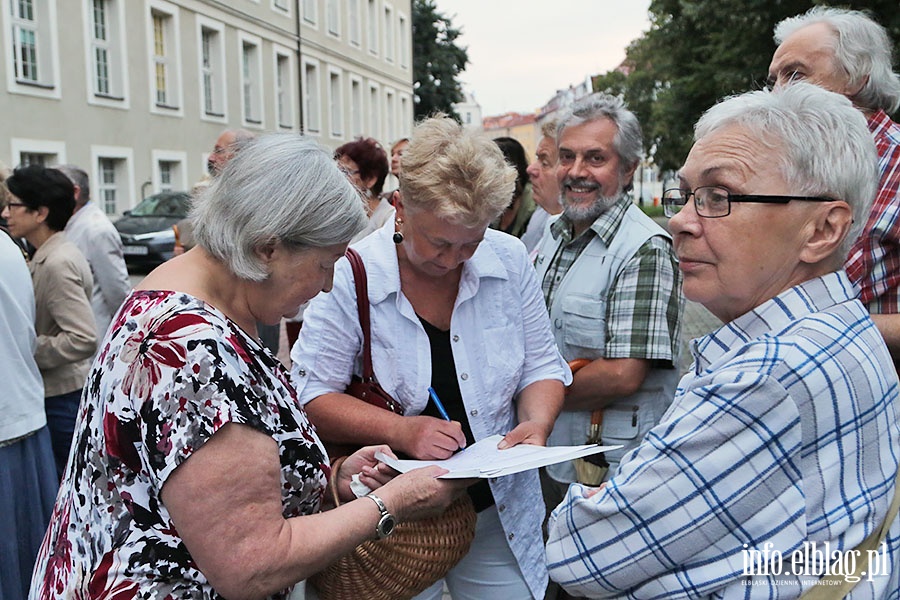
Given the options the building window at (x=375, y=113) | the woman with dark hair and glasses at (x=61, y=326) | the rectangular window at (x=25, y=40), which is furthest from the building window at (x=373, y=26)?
the woman with dark hair and glasses at (x=61, y=326)

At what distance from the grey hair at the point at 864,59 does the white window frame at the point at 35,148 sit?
566 inches

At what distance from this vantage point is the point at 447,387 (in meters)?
2.26

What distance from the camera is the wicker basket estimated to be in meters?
1.85

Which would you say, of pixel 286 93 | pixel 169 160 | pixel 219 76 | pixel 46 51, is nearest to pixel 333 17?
pixel 286 93

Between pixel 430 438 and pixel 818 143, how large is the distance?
3.85 ft

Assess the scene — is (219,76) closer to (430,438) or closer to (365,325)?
(365,325)

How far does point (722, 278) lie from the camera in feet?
4.89

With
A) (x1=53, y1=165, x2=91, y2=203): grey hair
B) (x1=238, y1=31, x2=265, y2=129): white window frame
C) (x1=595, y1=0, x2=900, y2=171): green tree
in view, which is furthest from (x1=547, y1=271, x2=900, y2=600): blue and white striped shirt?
(x1=238, y1=31, x2=265, y2=129): white window frame

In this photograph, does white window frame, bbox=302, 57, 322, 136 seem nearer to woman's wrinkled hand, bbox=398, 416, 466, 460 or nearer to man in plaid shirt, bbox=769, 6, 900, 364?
man in plaid shirt, bbox=769, 6, 900, 364

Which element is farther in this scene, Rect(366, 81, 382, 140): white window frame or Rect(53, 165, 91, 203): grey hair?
Rect(366, 81, 382, 140): white window frame

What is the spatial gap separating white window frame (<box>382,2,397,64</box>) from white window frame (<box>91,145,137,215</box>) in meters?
18.7

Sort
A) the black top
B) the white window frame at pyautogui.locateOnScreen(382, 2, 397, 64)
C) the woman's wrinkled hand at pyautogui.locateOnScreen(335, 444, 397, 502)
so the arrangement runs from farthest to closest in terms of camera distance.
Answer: the white window frame at pyautogui.locateOnScreen(382, 2, 397, 64), the black top, the woman's wrinkled hand at pyautogui.locateOnScreen(335, 444, 397, 502)

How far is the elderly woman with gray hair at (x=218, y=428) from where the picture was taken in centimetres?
142

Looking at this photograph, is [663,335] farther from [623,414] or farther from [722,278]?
[722,278]
